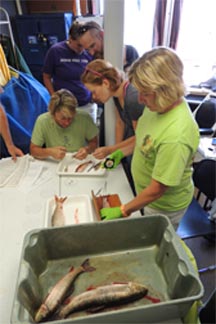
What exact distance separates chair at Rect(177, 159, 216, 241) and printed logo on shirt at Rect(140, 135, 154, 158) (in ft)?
2.33

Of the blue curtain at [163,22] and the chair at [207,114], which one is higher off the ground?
the blue curtain at [163,22]

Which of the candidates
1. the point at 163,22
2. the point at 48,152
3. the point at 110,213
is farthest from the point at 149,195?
the point at 163,22

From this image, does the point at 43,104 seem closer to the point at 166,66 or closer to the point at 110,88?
the point at 110,88

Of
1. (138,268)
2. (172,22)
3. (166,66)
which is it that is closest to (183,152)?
(166,66)

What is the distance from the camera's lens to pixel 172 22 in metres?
3.49

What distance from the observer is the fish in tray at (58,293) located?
676mm

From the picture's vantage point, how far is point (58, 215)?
114 cm

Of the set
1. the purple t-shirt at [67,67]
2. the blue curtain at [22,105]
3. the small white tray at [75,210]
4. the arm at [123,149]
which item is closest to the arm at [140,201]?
the small white tray at [75,210]

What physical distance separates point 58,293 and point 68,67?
2.17m

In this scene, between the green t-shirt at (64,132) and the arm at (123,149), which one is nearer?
the arm at (123,149)

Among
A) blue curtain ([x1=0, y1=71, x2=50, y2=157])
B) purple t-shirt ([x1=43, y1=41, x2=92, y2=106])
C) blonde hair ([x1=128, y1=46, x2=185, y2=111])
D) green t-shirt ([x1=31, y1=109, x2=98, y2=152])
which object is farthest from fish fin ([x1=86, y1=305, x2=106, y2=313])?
purple t-shirt ([x1=43, y1=41, x2=92, y2=106])

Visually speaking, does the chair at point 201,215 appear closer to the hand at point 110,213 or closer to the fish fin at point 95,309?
the hand at point 110,213

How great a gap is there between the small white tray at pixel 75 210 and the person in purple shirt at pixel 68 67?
1155 millimetres

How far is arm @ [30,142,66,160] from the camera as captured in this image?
1643 millimetres
